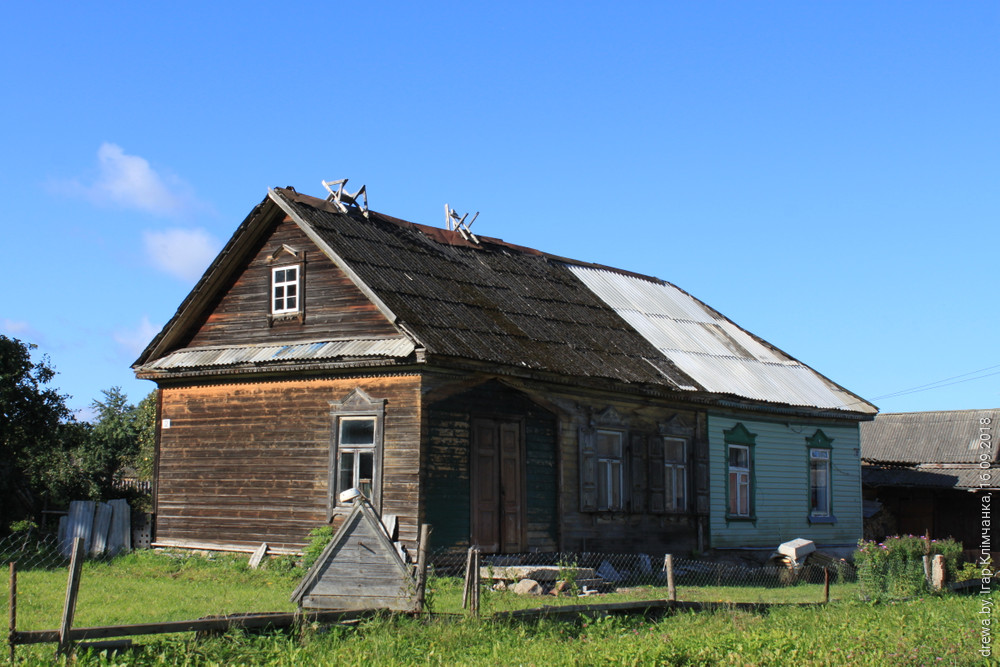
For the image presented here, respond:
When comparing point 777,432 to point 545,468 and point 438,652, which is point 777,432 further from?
point 438,652

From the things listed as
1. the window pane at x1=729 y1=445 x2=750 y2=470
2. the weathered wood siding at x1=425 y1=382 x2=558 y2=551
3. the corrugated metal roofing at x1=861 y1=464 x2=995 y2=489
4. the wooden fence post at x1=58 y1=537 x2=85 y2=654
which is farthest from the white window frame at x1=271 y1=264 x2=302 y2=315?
the corrugated metal roofing at x1=861 y1=464 x2=995 y2=489

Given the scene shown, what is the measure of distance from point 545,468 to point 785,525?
7.38 metres

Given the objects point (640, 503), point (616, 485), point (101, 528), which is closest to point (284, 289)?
point (101, 528)

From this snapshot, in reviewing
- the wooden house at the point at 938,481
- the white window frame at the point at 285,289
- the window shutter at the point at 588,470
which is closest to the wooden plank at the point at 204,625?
the window shutter at the point at 588,470

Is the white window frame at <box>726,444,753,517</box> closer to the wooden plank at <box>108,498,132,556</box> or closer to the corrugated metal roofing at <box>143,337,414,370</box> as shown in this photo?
the corrugated metal roofing at <box>143,337,414,370</box>

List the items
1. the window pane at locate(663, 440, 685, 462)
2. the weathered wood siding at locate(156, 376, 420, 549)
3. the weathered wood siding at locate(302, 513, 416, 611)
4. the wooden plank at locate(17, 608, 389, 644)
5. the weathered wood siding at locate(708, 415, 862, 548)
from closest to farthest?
the wooden plank at locate(17, 608, 389, 644) < the weathered wood siding at locate(302, 513, 416, 611) < the weathered wood siding at locate(156, 376, 420, 549) < the window pane at locate(663, 440, 685, 462) < the weathered wood siding at locate(708, 415, 862, 548)

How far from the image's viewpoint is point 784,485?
22000 millimetres

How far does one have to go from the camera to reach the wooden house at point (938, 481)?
27719 mm

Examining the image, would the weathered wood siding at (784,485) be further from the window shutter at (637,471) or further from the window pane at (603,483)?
the window pane at (603,483)

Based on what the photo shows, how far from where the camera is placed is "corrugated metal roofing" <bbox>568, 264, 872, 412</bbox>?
21375mm

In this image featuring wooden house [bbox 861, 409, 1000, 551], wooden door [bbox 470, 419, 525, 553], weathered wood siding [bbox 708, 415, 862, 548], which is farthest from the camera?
wooden house [bbox 861, 409, 1000, 551]

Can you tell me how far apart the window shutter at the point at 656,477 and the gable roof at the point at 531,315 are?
1.14 metres

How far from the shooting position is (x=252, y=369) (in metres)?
17.0

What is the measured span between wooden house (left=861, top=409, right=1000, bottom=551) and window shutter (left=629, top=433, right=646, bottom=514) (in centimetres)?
975
